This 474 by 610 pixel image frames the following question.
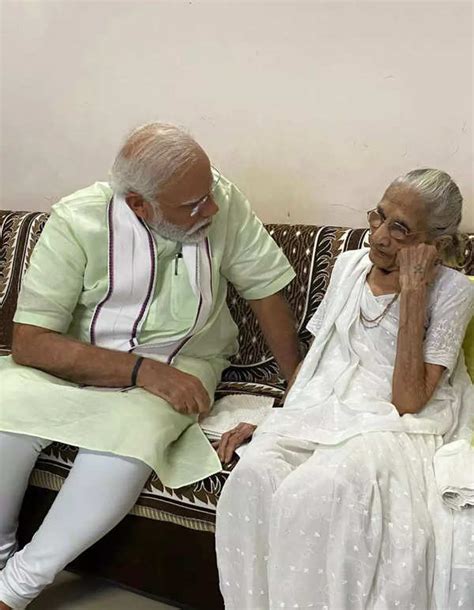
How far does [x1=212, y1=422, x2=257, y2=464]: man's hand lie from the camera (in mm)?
1845

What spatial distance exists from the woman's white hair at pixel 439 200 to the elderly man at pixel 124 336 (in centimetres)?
50

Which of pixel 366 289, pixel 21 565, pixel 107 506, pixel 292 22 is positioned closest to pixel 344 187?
pixel 292 22

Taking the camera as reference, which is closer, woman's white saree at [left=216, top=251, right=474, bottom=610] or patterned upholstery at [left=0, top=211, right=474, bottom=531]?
woman's white saree at [left=216, top=251, right=474, bottom=610]

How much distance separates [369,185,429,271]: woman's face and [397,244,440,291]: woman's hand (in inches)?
1.0

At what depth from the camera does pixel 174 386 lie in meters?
1.97

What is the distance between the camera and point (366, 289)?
193 centimetres

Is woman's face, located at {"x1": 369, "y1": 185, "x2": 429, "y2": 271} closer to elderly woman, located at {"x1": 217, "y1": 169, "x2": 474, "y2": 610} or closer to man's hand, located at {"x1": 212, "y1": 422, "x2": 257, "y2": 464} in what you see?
elderly woman, located at {"x1": 217, "y1": 169, "x2": 474, "y2": 610}

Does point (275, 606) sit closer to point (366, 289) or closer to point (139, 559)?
point (139, 559)

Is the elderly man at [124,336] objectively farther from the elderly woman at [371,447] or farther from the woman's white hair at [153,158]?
the elderly woman at [371,447]

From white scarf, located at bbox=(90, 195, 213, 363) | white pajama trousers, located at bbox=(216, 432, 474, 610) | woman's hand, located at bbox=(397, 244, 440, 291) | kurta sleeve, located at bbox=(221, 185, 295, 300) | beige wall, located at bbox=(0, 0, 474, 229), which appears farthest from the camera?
beige wall, located at bbox=(0, 0, 474, 229)

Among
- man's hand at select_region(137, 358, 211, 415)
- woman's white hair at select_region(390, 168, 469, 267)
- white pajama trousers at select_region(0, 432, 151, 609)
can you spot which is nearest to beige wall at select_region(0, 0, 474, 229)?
woman's white hair at select_region(390, 168, 469, 267)

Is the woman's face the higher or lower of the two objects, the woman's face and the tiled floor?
the higher

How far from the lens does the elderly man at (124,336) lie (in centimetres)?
182

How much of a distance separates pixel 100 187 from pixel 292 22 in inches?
35.7
